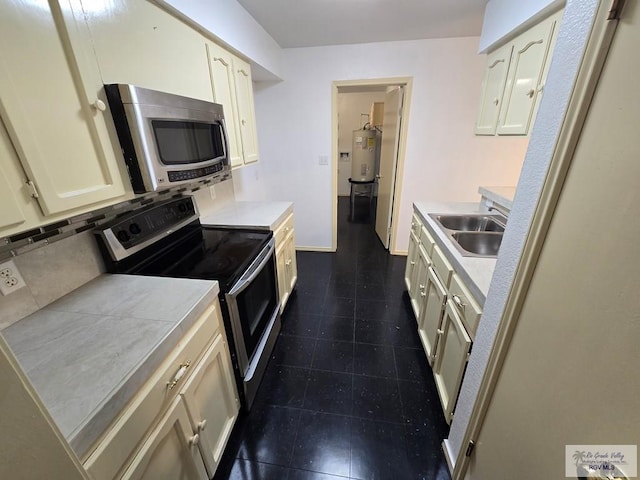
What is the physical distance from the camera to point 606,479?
513mm

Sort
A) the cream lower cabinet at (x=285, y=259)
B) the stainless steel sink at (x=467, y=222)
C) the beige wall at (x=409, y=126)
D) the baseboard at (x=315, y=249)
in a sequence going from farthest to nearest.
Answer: the baseboard at (x=315, y=249), the beige wall at (x=409, y=126), the cream lower cabinet at (x=285, y=259), the stainless steel sink at (x=467, y=222)

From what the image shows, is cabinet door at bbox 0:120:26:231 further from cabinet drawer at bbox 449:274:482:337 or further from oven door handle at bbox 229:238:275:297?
cabinet drawer at bbox 449:274:482:337

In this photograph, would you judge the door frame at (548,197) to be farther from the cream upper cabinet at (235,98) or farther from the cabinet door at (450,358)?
the cream upper cabinet at (235,98)

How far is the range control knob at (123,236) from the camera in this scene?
1.26 m

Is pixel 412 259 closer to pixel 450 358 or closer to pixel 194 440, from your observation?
pixel 450 358

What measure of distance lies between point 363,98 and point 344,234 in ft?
11.1

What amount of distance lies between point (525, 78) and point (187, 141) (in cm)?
177

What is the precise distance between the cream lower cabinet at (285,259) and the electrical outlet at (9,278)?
1298mm

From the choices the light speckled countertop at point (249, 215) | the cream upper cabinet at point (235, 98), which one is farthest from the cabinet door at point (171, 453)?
the cream upper cabinet at point (235, 98)

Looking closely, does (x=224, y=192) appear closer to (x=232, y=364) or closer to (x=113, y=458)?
(x=232, y=364)

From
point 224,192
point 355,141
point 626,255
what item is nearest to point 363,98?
point 355,141

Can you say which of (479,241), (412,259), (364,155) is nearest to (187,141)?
(479,241)

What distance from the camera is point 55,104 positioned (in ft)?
2.61

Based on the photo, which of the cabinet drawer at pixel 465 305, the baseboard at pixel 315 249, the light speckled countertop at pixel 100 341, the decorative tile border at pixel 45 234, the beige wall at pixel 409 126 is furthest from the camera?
the baseboard at pixel 315 249
